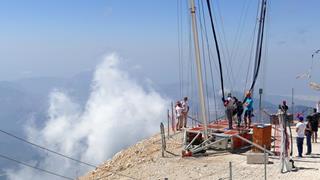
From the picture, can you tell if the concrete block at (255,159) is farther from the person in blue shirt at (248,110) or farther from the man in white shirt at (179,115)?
the man in white shirt at (179,115)

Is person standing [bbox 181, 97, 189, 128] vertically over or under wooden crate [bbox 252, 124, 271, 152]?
over

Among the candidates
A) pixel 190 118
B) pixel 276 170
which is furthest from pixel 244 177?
pixel 190 118

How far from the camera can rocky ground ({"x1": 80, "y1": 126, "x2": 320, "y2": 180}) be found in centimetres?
1889

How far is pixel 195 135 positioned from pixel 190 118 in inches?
211

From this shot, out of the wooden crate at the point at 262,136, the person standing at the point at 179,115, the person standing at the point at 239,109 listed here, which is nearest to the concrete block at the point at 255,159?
the wooden crate at the point at 262,136

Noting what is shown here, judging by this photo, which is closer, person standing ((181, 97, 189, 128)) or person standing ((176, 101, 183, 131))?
person standing ((176, 101, 183, 131))

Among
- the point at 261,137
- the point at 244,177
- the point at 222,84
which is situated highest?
the point at 222,84

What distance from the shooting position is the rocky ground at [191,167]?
62.0ft

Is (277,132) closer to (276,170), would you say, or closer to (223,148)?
(223,148)

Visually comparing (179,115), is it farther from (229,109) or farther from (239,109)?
(229,109)

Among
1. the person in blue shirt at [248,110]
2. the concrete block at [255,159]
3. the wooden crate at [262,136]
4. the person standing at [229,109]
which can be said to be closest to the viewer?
the concrete block at [255,159]

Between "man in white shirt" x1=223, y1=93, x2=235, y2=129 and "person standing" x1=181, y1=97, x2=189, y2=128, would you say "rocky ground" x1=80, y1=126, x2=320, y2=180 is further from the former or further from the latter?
"person standing" x1=181, y1=97, x2=189, y2=128

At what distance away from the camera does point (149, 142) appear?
28219 millimetres

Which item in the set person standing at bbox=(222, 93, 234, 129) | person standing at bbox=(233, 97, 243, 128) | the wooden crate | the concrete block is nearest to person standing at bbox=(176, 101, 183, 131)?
person standing at bbox=(233, 97, 243, 128)
